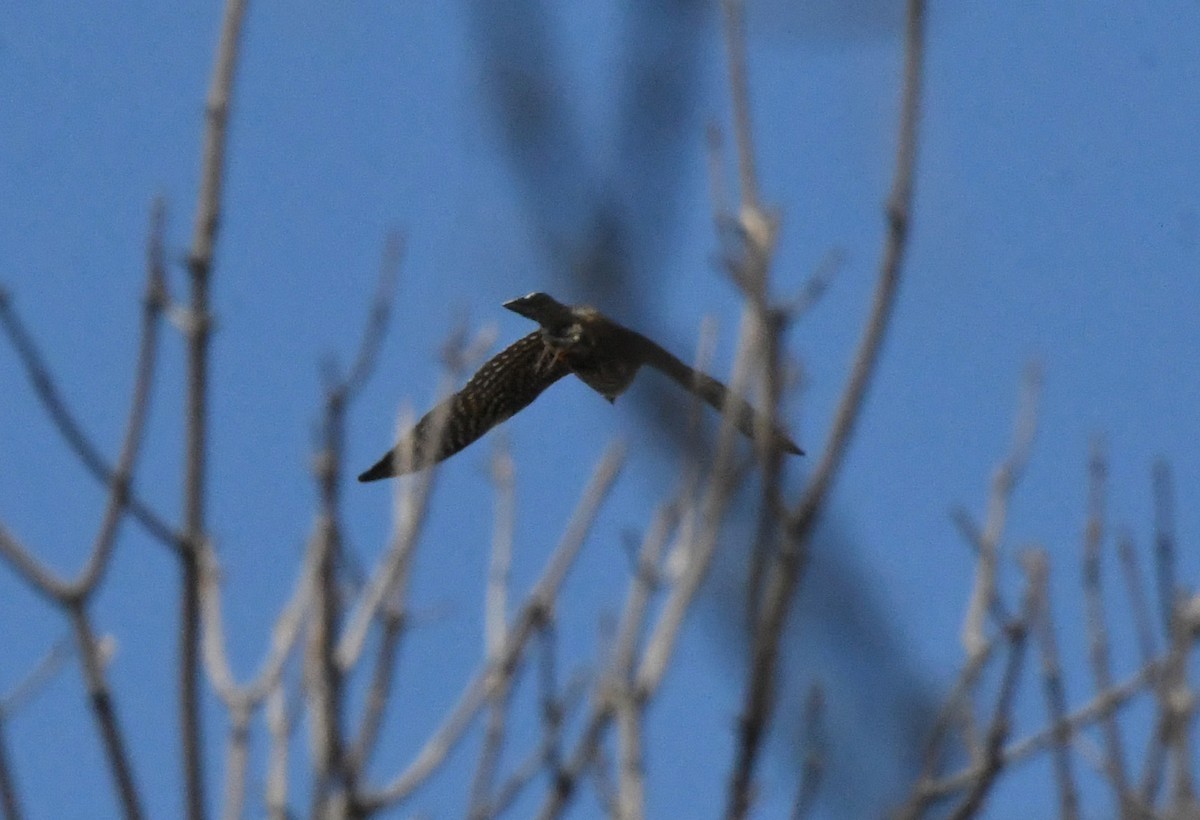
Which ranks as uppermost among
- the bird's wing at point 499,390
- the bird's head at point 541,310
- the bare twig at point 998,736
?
the bird's wing at point 499,390

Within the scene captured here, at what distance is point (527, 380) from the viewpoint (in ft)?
11.9

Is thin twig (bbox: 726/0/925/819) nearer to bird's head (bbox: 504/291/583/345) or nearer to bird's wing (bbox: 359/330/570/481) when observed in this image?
bird's head (bbox: 504/291/583/345)

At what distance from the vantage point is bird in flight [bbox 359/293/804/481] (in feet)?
9.63

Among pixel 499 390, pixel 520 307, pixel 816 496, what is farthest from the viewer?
pixel 499 390

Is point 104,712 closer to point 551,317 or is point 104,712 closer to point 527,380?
point 551,317

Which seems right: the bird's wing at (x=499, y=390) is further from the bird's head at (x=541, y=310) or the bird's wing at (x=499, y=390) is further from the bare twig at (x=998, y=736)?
the bare twig at (x=998, y=736)

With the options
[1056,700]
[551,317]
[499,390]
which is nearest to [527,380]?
[499,390]

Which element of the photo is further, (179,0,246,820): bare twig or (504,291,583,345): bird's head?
(504,291,583,345): bird's head

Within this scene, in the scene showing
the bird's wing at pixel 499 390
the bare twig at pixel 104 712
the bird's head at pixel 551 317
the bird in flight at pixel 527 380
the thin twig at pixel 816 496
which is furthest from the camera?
the bird's wing at pixel 499 390

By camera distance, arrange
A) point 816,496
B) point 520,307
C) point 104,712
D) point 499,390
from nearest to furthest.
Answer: point 816,496 < point 104,712 < point 520,307 < point 499,390

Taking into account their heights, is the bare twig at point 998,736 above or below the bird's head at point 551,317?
below

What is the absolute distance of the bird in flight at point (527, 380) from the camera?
2936mm

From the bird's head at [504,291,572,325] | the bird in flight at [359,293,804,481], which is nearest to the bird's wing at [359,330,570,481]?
the bird in flight at [359,293,804,481]

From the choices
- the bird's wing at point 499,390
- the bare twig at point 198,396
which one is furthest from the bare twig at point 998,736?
the bird's wing at point 499,390
